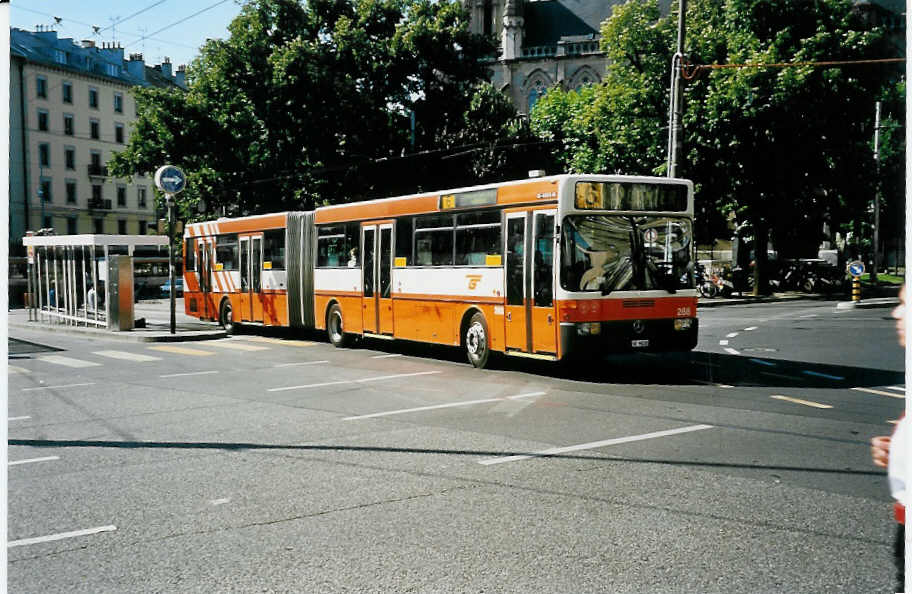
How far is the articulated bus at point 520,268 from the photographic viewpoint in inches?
472

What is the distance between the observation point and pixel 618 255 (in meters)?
12.1

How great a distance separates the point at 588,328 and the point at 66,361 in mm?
9387

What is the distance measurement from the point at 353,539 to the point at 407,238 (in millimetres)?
10910

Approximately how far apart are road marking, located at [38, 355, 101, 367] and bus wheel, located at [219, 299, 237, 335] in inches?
214

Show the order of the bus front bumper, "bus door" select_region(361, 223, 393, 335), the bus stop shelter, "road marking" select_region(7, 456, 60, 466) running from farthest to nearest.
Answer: the bus stop shelter, "bus door" select_region(361, 223, 393, 335), the bus front bumper, "road marking" select_region(7, 456, 60, 466)

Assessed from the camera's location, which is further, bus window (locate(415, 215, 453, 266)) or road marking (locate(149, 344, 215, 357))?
road marking (locate(149, 344, 215, 357))

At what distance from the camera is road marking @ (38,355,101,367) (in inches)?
607

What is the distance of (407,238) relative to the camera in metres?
15.6

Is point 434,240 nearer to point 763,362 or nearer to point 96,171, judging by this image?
point 763,362

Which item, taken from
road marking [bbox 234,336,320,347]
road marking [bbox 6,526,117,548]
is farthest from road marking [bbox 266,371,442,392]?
road marking [bbox 6,526,117,548]

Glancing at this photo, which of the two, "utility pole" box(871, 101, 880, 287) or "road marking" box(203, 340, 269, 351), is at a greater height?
"utility pole" box(871, 101, 880, 287)

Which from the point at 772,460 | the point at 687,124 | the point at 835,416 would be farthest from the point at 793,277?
the point at 772,460

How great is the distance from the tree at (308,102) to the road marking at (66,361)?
5542mm

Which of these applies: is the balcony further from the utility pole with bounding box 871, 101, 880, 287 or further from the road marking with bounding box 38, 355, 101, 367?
the utility pole with bounding box 871, 101, 880, 287
